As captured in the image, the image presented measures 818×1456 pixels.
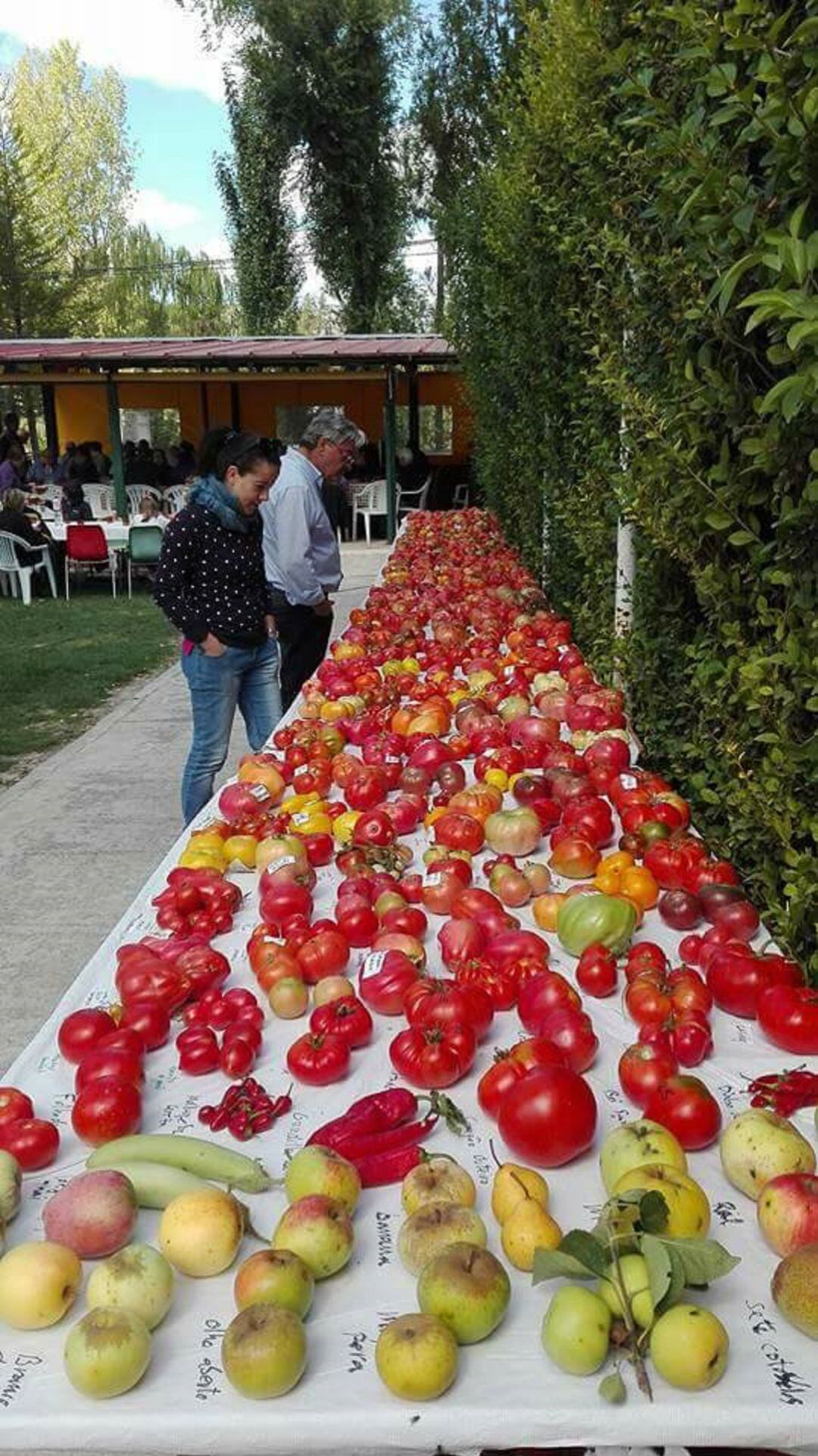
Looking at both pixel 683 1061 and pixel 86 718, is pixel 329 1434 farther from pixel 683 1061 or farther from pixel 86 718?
pixel 86 718

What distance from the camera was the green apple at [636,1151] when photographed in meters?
1.73

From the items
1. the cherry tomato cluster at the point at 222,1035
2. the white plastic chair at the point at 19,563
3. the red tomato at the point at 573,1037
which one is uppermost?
the red tomato at the point at 573,1037

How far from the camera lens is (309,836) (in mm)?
3232

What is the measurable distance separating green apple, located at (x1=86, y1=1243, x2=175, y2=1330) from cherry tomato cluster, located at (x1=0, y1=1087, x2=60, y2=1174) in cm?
36

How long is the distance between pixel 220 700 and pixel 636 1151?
3514mm

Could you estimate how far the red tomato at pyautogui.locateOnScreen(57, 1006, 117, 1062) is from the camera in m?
2.18

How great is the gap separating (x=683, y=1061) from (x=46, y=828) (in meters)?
4.72

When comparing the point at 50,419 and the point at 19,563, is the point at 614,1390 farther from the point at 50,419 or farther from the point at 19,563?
the point at 50,419

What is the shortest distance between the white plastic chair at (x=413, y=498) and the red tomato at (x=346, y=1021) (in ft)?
61.4

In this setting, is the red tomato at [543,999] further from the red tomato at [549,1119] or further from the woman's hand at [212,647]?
the woman's hand at [212,647]

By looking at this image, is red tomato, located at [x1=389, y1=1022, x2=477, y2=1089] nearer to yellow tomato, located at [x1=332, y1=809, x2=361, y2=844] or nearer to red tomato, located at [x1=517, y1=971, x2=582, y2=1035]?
red tomato, located at [x1=517, y1=971, x2=582, y2=1035]

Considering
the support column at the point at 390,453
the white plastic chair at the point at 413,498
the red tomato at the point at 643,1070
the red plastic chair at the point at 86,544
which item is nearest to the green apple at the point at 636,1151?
the red tomato at the point at 643,1070

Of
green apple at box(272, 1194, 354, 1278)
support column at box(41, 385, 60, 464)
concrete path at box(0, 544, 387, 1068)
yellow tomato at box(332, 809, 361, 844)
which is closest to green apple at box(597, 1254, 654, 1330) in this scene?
green apple at box(272, 1194, 354, 1278)

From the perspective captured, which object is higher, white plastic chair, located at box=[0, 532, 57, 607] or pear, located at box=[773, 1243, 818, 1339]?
pear, located at box=[773, 1243, 818, 1339]
